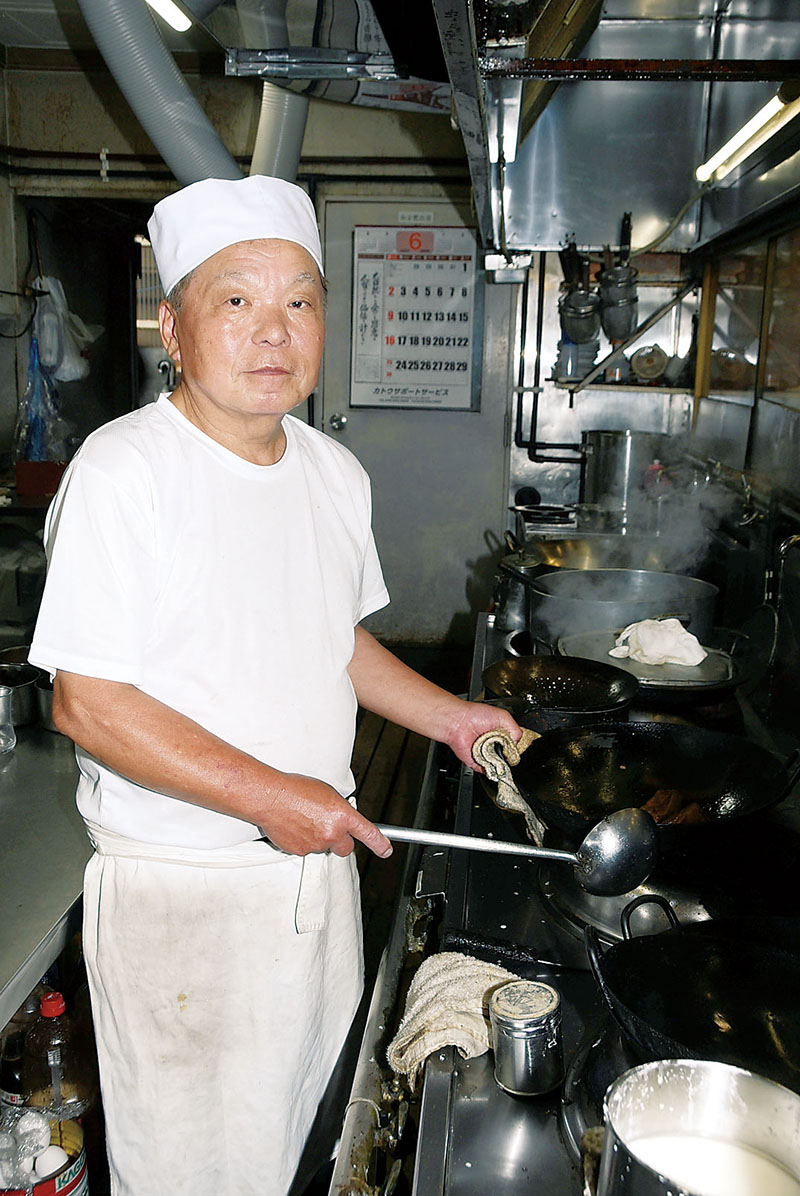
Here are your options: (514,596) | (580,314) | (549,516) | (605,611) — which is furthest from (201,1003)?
(580,314)

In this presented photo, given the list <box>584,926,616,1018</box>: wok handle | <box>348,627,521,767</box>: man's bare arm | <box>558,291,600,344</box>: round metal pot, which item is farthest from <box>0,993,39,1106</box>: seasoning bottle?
<box>558,291,600,344</box>: round metal pot

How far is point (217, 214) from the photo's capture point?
1513 millimetres

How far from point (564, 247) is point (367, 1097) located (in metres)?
3.46

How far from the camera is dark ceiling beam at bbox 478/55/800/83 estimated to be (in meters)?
1.62

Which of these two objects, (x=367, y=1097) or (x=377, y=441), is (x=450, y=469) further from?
(x=367, y=1097)

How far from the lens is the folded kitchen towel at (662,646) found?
2322 mm

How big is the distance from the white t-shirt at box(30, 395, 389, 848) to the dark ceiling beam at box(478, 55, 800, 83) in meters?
0.75

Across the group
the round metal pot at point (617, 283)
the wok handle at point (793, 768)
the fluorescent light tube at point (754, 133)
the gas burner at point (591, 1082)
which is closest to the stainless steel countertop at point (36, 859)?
the gas burner at point (591, 1082)

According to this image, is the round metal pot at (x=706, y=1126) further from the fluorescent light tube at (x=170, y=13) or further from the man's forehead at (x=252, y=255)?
the fluorescent light tube at (x=170, y=13)

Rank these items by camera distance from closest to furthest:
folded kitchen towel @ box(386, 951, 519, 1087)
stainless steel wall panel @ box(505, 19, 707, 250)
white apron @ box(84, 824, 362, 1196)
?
folded kitchen towel @ box(386, 951, 519, 1087), white apron @ box(84, 824, 362, 1196), stainless steel wall panel @ box(505, 19, 707, 250)

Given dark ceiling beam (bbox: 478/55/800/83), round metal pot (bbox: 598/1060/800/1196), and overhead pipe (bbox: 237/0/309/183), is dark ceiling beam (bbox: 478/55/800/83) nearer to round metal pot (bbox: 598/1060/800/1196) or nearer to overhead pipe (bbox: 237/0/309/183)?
round metal pot (bbox: 598/1060/800/1196)

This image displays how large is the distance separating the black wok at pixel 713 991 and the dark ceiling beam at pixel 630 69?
1344 mm

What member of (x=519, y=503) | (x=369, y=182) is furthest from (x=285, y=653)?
(x=369, y=182)

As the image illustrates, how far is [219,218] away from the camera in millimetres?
1513
